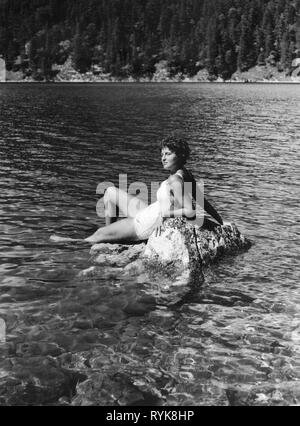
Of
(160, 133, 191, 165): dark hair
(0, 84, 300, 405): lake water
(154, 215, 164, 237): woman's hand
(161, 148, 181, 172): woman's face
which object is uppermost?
(160, 133, 191, 165): dark hair

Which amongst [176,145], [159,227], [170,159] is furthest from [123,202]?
[176,145]

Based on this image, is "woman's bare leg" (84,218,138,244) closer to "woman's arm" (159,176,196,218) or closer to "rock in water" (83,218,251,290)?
"rock in water" (83,218,251,290)

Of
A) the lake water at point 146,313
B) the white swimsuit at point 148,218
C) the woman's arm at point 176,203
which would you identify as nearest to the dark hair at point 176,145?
the white swimsuit at point 148,218

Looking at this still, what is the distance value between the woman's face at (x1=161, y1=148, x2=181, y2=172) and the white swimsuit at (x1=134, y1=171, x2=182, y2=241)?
19 centimetres

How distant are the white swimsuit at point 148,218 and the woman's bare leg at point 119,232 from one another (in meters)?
0.14

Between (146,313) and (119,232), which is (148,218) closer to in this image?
(119,232)

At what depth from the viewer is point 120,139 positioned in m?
37.7

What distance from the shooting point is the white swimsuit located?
11.4 metres

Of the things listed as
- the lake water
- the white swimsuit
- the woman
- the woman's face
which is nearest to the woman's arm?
the woman

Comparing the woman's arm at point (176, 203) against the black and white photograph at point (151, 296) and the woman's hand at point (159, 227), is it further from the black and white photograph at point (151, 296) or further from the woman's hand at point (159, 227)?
the woman's hand at point (159, 227)

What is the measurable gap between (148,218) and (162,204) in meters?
0.73

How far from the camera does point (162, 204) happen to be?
1152 centimetres
